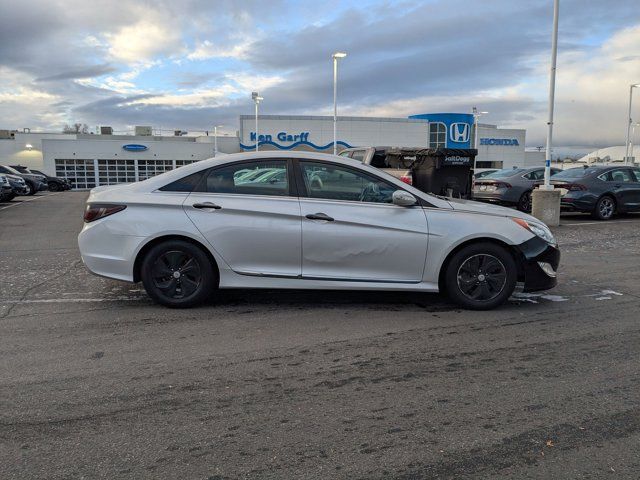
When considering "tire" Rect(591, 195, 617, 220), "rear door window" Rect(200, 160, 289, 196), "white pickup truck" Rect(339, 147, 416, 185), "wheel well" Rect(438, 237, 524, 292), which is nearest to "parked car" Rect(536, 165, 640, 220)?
"tire" Rect(591, 195, 617, 220)

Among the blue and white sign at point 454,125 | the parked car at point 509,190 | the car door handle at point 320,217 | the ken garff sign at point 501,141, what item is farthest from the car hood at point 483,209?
the ken garff sign at point 501,141

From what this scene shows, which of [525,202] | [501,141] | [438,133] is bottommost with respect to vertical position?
[525,202]

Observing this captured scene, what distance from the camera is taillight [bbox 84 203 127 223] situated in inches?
217

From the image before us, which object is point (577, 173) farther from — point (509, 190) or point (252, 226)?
point (252, 226)

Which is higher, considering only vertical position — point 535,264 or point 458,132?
point 458,132

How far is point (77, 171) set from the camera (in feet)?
174

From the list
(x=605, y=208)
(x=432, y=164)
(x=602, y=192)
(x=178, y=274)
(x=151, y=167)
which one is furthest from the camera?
(x=151, y=167)

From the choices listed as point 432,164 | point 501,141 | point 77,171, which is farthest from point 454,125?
point 432,164

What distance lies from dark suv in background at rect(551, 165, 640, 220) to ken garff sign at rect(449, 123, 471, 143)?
46496 millimetres

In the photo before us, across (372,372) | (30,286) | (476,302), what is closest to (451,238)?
(476,302)

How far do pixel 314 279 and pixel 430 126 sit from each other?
189 ft

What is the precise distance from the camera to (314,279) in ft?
18.1

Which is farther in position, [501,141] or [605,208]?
[501,141]

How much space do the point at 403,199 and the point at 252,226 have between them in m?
1.56
